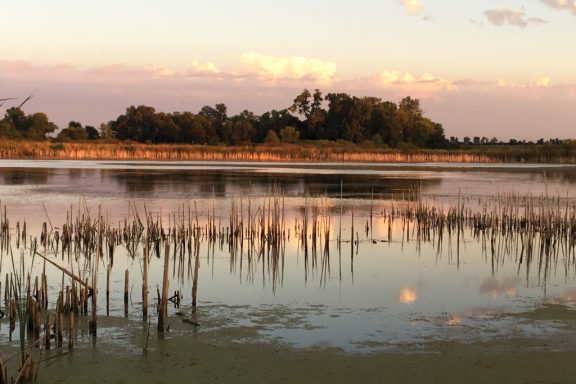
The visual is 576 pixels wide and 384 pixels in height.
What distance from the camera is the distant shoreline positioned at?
54781mm

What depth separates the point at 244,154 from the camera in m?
59.6

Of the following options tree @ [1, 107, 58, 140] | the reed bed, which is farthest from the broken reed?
tree @ [1, 107, 58, 140]

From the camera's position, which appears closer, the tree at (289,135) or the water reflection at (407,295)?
the water reflection at (407,295)

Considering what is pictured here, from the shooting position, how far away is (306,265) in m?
10.4

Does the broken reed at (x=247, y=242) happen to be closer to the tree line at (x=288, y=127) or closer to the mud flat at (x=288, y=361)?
the mud flat at (x=288, y=361)

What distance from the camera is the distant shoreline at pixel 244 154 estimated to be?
54.8m

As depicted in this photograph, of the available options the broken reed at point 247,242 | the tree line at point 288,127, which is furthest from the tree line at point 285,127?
the broken reed at point 247,242

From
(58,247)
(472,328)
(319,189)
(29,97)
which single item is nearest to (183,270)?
(58,247)

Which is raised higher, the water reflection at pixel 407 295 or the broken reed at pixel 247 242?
the broken reed at pixel 247 242

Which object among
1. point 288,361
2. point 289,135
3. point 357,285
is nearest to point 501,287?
point 357,285

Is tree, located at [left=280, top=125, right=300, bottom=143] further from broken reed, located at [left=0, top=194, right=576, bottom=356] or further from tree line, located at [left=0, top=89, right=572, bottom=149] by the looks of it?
broken reed, located at [left=0, top=194, right=576, bottom=356]

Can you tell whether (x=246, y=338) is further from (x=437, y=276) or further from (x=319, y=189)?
(x=319, y=189)

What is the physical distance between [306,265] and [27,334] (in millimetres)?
4854

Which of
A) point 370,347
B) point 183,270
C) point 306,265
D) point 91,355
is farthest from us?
point 306,265
